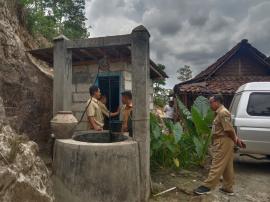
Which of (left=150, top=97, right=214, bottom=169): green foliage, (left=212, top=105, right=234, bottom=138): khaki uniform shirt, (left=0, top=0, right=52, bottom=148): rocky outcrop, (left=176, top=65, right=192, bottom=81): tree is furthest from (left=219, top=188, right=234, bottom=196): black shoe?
(left=176, top=65, right=192, bottom=81): tree

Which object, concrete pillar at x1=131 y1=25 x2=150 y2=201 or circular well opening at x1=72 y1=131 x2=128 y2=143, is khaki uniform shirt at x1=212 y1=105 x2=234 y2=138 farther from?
circular well opening at x1=72 y1=131 x2=128 y2=143

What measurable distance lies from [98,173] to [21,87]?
340cm

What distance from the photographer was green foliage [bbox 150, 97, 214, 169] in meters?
6.76

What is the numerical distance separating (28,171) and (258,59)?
15.3 meters

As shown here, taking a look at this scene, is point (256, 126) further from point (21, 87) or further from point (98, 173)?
point (21, 87)

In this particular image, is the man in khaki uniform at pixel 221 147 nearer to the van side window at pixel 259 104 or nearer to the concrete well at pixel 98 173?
the concrete well at pixel 98 173

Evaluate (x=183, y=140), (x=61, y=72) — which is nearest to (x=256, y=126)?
(x=183, y=140)

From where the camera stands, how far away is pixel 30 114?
6.98 metres

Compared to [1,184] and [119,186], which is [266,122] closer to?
[119,186]

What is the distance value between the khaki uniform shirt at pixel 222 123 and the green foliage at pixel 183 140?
4.77 feet

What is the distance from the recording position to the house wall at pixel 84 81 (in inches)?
310

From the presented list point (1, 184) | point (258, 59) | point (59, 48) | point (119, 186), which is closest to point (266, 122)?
point (119, 186)

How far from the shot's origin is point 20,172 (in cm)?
332

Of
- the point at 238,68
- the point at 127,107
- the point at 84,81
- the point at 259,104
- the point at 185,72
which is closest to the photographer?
the point at 127,107
